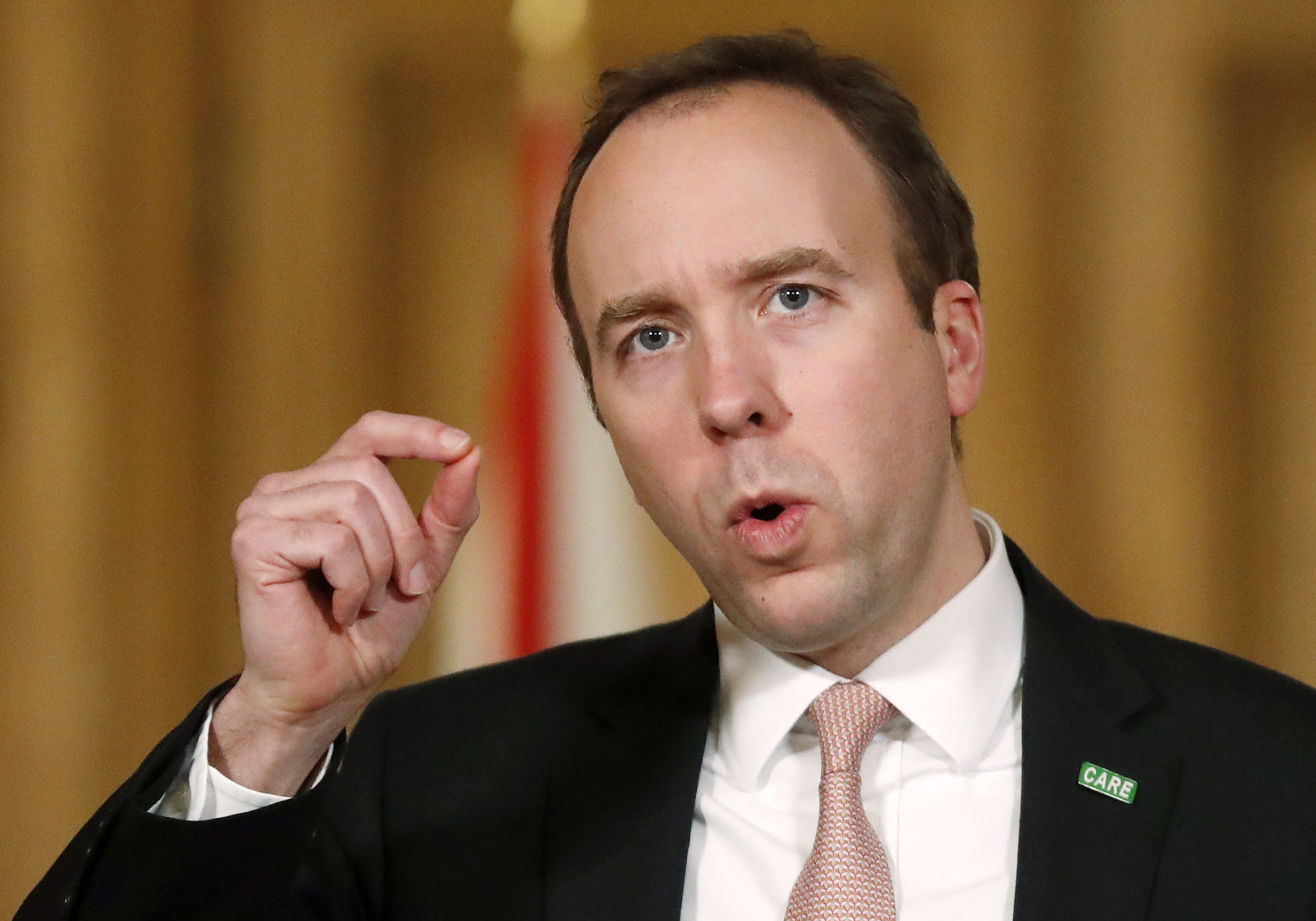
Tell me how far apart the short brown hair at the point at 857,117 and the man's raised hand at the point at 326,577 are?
1.21ft

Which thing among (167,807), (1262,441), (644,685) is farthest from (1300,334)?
(167,807)

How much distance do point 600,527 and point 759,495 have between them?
1.39m

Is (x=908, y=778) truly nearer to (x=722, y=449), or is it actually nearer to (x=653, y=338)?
(x=722, y=449)

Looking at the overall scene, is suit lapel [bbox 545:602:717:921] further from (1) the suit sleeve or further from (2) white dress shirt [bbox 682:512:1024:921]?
(1) the suit sleeve

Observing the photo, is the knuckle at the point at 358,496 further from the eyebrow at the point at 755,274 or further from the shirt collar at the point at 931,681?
the shirt collar at the point at 931,681

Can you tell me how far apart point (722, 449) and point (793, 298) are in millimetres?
197

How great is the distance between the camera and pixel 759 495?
1365mm

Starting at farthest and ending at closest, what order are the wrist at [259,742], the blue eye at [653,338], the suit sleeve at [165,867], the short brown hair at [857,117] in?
the short brown hair at [857,117] < the blue eye at [653,338] < the wrist at [259,742] < the suit sleeve at [165,867]

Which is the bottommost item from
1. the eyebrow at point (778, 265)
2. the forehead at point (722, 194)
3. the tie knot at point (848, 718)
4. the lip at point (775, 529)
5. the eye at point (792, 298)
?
the tie knot at point (848, 718)

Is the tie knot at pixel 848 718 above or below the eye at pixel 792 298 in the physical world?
below

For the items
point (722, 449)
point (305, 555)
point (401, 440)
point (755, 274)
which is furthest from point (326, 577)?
point (755, 274)

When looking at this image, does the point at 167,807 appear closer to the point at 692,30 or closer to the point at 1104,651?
the point at 1104,651

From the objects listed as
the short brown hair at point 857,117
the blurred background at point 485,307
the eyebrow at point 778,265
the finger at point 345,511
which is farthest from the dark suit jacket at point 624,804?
the blurred background at point 485,307

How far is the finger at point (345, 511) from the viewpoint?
1.31 meters
